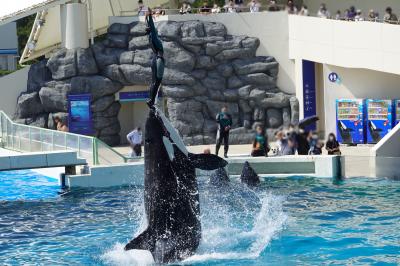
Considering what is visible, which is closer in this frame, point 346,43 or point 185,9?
point 346,43

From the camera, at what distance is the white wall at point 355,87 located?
1013 inches

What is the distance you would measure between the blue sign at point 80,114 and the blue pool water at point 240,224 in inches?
317

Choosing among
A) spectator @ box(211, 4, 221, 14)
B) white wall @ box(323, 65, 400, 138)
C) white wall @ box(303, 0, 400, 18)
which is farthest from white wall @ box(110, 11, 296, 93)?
white wall @ box(303, 0, 400, 18)

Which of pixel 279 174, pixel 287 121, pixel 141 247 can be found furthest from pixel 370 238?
pixel 287 121

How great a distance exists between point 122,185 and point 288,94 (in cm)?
979

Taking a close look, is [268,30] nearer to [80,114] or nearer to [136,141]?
[80,114]

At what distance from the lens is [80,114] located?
28.1 metres

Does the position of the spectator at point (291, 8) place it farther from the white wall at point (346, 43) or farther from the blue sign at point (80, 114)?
the blue sign at point (80, 114)

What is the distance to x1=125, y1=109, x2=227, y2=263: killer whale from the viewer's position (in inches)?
415

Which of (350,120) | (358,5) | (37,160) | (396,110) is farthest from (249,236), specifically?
(358,5)

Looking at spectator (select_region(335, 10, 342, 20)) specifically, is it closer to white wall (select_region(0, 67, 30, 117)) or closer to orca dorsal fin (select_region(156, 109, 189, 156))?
white wall (select_region(0, 67, 30, 117))

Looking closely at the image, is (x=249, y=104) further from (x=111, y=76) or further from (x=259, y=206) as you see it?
(x=259, y=206)

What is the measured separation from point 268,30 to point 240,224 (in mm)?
14343

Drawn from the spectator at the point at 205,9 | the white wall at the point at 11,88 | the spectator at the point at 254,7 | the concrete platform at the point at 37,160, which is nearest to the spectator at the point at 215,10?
the spectator at the point at 205,9
